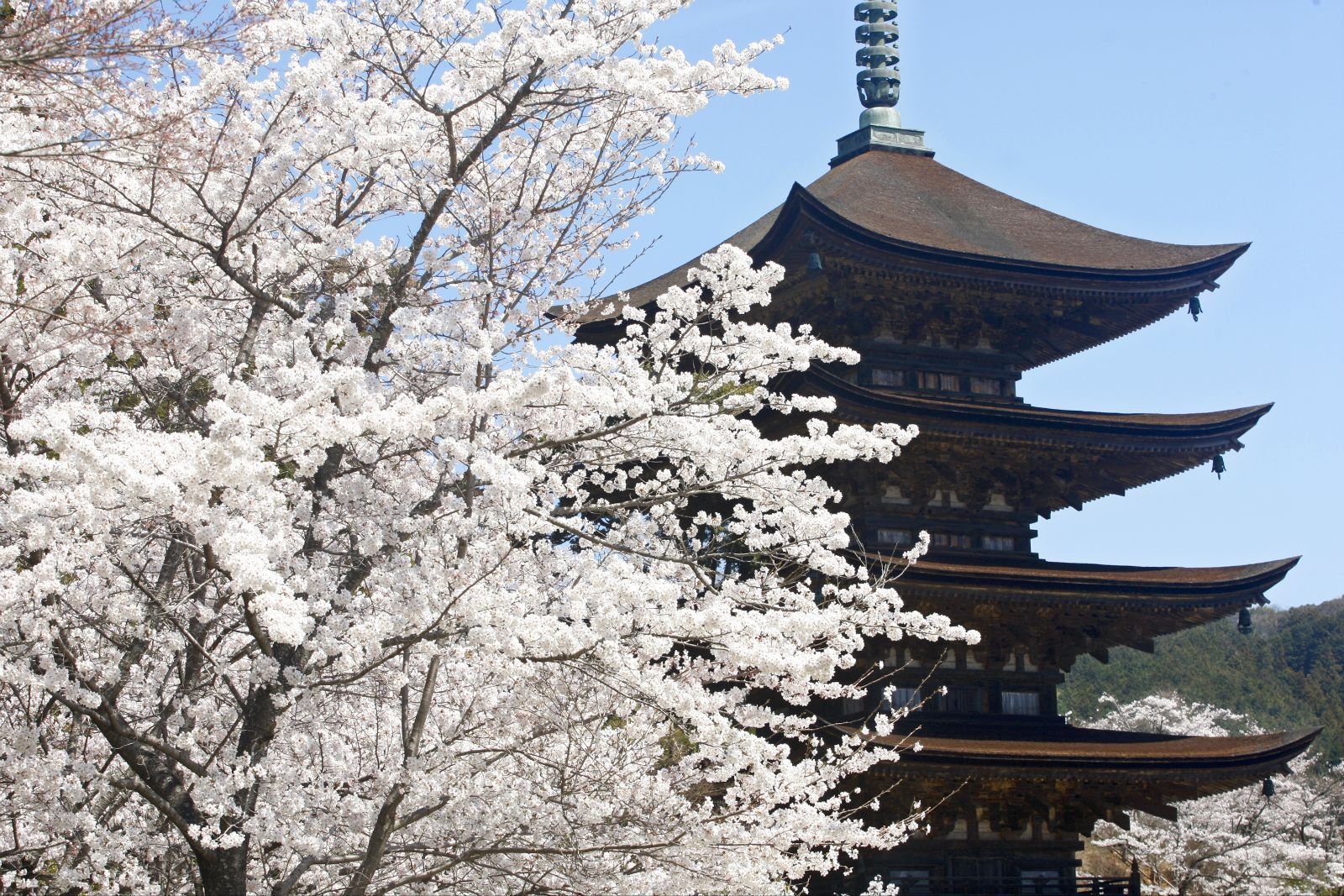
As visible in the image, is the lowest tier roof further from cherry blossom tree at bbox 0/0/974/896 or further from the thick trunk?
the thick trunk

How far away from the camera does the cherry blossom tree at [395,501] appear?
22.6ft

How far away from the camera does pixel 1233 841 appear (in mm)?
30906

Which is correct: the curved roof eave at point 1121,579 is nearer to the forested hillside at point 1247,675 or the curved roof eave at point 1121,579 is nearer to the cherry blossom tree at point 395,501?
the cherry blossom tree at point 395,501

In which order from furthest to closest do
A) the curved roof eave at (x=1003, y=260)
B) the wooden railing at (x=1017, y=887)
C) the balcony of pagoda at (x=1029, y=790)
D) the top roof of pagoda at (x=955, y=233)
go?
the top roof of pagoda at (x=955, y=233)
the curved roof eave at (x=1003, y=260)
the wooden railing at (x=1017, y=887)
the balcony of pagoda at (x=1029, y=790)

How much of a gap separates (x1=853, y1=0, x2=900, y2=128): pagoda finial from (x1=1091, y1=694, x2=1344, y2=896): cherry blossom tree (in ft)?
46.3

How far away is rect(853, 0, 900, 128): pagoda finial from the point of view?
20922 millimetres

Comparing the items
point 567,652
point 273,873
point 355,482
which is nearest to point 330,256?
point 355,482

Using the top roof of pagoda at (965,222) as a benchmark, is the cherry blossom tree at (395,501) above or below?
below

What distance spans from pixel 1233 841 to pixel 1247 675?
1551 inches

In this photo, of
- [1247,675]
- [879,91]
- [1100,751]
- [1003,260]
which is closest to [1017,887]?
[1100,751]

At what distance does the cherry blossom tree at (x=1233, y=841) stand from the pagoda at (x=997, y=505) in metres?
11.6

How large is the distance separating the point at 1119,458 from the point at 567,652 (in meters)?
11.6

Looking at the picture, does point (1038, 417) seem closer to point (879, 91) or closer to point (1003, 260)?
point (1003, 260)

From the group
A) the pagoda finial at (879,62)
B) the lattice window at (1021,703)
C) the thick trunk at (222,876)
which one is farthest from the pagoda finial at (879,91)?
the thick trunk at (222,876)
